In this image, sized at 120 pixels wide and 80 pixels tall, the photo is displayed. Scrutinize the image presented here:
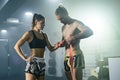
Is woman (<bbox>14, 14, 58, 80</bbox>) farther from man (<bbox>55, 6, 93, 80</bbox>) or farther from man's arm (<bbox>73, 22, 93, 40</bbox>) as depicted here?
man's arm (<bbox>73, 22, 93, 40</bbox>)

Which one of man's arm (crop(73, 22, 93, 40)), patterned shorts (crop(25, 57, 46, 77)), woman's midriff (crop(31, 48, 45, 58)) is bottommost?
patterned shorts (crop(25, 57, 46, 77))

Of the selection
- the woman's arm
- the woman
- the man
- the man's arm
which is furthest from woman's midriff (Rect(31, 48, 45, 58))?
the man's arm

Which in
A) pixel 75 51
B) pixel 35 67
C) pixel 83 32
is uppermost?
pixel 83 32

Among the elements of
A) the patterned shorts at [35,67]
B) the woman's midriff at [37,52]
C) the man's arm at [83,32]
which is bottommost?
the patterned shorts at [35,67]

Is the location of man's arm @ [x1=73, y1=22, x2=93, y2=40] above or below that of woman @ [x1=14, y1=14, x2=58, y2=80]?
above

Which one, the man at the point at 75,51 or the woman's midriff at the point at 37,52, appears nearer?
the woman's midriff at the point at 37,52

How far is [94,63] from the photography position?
22.4 feet

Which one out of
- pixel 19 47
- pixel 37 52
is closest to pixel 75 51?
pixel 37 52

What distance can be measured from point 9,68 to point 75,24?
22.0 ft

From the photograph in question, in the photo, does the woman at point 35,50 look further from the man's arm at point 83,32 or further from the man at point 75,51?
the man's arm at point 83,32

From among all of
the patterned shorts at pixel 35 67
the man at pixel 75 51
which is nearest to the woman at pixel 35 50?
the patterned shorts at pixel 35 67

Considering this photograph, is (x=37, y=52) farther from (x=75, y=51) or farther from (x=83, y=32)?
(x=83, y=32)

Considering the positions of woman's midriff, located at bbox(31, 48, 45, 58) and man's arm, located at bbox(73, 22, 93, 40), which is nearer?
woman's midriff, located at bbox(31, 48, 45, 58)

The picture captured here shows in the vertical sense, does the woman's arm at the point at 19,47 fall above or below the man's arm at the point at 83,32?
below
